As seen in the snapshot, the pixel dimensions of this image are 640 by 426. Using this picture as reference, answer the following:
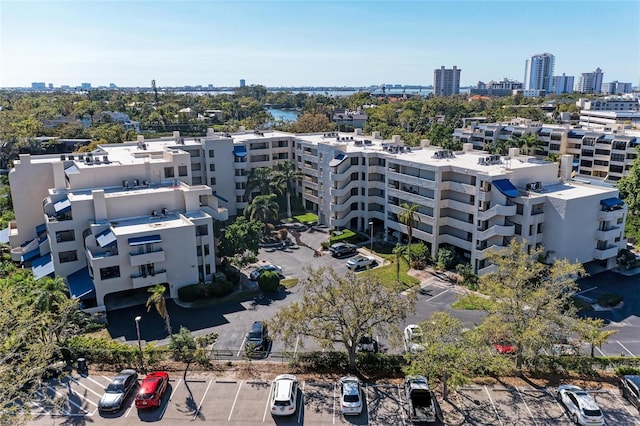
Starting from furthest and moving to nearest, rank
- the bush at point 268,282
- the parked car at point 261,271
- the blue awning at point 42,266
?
the parked car at point 261,271 → the blue awning at point 42,266 → the bush at point 268,282

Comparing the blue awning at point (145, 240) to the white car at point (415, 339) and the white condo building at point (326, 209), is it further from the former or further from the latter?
the white car at point (415, 339)

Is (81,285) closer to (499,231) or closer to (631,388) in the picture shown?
(499,231)

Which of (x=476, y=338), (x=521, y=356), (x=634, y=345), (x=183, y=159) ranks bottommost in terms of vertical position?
(x=634, y=345)

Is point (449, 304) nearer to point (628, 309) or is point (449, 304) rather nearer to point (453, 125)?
point (628, 309)

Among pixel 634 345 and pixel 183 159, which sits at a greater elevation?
pixel 183 159

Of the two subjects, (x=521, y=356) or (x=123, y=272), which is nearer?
(x=521, y=356)

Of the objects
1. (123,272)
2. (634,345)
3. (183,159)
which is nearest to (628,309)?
(634,345)

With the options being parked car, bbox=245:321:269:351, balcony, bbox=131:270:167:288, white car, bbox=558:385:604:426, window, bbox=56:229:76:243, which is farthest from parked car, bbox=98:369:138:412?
white car, bbox=558:385:604:426

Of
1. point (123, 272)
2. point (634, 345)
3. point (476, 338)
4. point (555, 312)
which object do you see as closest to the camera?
point (476, 338)

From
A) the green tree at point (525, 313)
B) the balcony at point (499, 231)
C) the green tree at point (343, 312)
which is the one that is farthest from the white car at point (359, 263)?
the green tree at point (343, 312)
